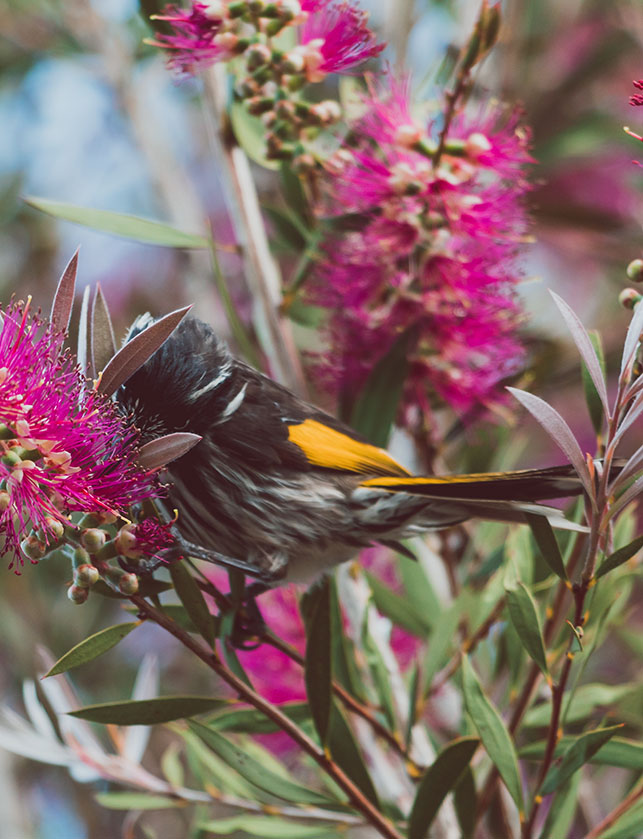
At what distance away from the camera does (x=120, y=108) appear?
2.87 meters

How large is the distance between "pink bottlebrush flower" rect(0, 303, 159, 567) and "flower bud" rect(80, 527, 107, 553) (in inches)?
0.9

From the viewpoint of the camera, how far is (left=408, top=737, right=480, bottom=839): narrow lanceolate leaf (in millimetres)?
979

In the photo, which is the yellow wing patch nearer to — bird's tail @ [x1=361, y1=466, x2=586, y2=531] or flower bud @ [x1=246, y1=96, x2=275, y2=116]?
bird's tail @ [x1=361, y1=466, x2=586, y2=531]

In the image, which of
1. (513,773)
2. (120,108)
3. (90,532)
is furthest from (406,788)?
(120,108)

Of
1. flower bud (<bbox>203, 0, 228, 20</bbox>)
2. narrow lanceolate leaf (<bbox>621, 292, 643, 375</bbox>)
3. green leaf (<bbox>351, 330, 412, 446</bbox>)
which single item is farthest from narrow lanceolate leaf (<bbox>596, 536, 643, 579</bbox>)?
flower bud (<bbox>203, 0, 228, 20</bbox>)

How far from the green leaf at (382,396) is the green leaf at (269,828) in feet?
1.61

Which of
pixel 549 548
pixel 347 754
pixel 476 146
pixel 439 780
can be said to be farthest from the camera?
pixel 476 146

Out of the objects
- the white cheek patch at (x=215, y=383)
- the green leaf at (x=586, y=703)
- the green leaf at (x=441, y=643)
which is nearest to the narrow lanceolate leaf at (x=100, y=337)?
the white cheek patch at (x=215, y=383)

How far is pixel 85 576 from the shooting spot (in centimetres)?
80

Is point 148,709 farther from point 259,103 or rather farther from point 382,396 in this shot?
point 259,103

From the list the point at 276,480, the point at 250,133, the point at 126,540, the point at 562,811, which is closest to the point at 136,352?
the point at 126,540

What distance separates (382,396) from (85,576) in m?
0.61

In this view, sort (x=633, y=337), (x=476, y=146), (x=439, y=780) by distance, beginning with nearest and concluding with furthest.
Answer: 1. (x=633, y=337)
2. (x=439, y=780)
3. (x=476, y=146)

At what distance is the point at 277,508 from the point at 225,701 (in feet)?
0.70
